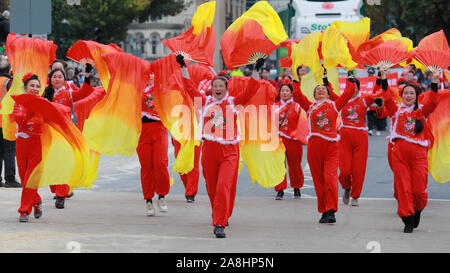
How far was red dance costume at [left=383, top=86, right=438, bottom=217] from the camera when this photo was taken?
10.1 metres

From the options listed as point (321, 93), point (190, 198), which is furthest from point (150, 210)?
point (321, 93)

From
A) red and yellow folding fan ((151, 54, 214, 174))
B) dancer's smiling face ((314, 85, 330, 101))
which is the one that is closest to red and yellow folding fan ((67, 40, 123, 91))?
red and yellow folding fan ((151, 54, 214, 174))

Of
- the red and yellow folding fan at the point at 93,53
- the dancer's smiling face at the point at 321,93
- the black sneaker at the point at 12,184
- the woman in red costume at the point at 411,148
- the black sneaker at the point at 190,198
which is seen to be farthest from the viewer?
the black sneaker at the point at 12,184

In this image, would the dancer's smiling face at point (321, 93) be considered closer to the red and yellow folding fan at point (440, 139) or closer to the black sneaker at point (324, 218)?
the black sneaker at point (324, 218)

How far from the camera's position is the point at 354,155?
1230 centimetres

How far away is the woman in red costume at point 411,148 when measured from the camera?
10.0 metres

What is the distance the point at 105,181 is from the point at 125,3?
44832 millimetres

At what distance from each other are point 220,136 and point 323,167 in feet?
5.73

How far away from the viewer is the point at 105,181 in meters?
15.2

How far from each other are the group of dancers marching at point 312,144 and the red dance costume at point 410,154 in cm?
1

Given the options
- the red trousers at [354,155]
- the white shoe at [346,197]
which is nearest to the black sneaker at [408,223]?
the red trousers at [354,155]

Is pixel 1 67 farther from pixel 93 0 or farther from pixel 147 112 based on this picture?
pixel 93 0

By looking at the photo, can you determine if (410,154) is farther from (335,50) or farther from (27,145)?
(27,145)

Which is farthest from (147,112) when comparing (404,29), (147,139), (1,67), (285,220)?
(404,29)
